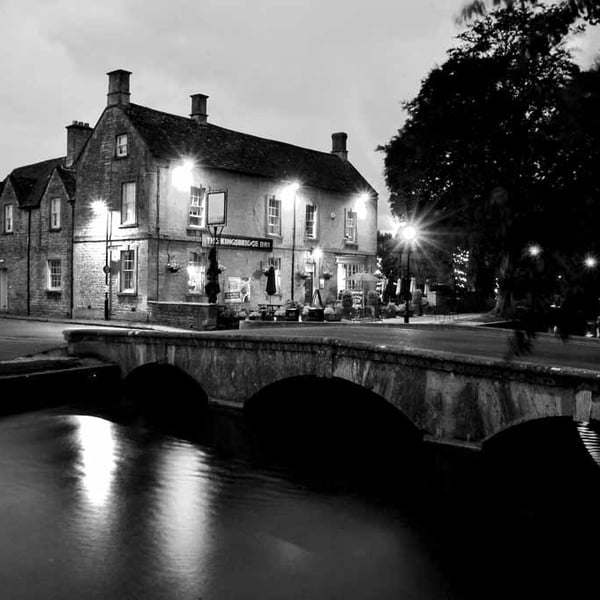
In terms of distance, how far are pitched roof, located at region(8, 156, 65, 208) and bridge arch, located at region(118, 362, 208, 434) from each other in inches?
891

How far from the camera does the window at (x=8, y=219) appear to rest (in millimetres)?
40031

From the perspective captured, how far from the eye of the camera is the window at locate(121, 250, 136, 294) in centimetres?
3186

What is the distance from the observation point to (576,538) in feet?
29.6

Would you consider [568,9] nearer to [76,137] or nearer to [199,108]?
[199,108]

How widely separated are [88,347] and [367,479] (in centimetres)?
942

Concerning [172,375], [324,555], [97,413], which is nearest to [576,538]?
[324,555]

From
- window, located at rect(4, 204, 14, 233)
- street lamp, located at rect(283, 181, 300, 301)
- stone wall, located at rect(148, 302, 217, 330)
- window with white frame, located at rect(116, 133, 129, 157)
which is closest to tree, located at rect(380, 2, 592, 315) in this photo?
stone wall, located at rect(148, 302, 217, 330)

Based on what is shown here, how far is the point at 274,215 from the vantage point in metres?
36.6

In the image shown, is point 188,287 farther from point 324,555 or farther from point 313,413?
point 324,555

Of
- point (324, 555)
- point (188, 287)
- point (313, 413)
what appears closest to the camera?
point (324, 555)

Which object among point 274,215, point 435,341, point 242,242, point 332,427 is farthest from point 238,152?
point 435,341

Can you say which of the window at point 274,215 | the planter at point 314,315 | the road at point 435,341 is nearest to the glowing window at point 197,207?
the window at point 274,215

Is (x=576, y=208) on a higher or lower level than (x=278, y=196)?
lower

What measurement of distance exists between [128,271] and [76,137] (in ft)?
34.1
